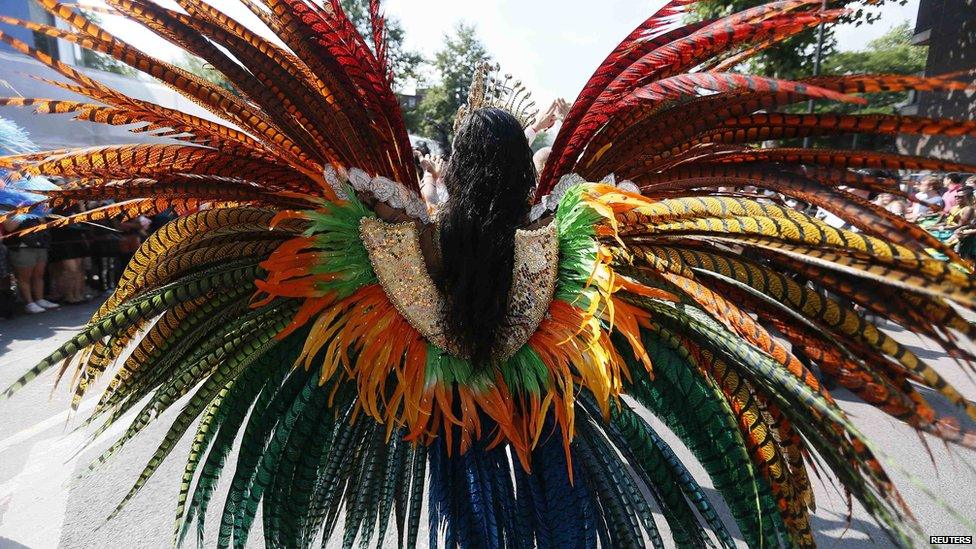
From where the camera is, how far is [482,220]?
1155 mm

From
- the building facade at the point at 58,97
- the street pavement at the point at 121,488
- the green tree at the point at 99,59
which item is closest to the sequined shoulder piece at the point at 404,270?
the green tree at the point at 99,59

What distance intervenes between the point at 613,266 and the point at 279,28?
86 centimetres

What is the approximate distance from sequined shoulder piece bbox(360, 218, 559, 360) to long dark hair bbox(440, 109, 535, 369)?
0.09 ft

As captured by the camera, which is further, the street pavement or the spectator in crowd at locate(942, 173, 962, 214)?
the spectator in crowd at locate(942, 173, 962, 214)

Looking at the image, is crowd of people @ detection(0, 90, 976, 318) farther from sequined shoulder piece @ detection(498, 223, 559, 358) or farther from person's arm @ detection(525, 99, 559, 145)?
sequined shoulder piece @ detection(498, 223, 559, 358)

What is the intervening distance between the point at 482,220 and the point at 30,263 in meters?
7.56

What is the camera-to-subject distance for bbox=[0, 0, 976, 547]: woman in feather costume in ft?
3.40

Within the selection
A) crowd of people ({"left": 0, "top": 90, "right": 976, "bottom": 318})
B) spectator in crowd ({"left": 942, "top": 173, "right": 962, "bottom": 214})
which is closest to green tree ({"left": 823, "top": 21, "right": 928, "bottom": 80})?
spectator in crowd ({"left": 942, "top": 173, "right": 962, "bottom": 214})

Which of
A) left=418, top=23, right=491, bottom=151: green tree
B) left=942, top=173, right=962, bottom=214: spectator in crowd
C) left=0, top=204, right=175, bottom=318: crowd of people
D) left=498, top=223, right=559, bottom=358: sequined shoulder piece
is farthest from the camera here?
left=418, top=23, right=491, bottom=151: green tree

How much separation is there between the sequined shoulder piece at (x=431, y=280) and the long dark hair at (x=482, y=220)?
0.03 meters

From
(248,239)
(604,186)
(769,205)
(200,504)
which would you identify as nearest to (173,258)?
(248,239)

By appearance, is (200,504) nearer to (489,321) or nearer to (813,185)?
(489,321)

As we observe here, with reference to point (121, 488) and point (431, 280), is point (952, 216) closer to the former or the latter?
point (431, 280)
